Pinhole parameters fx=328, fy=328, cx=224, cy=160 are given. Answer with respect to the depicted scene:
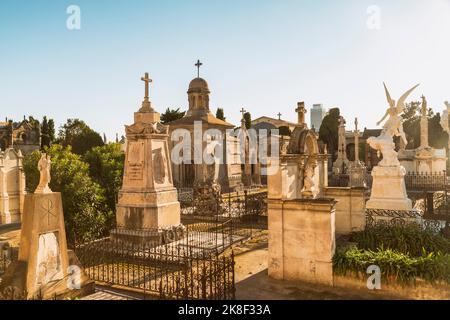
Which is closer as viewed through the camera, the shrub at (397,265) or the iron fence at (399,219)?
the shrub at (397,265)

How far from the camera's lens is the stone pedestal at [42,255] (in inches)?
252

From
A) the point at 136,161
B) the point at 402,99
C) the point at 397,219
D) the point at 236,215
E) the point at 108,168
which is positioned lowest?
the point at 236,215

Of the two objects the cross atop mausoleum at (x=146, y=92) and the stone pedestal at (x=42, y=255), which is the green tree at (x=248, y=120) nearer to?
the cross atop mausoleum at (x=146, y=92)

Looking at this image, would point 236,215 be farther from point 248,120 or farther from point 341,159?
point 248,120

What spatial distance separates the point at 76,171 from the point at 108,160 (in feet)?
8.28

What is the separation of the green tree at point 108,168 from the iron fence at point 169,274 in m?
5.01

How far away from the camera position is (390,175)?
1308cm

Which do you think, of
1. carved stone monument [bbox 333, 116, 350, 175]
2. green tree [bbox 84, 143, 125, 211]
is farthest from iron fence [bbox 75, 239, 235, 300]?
carved stone monument [bbox 333, 116, 350, 175]

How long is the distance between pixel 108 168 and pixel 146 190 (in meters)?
4.73

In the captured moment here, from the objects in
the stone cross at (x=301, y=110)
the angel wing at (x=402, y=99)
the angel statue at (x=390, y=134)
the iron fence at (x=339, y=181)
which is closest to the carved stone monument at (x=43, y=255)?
the stone cross at (x=301, y=110)

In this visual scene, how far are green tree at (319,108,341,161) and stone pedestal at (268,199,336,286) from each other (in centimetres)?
4956

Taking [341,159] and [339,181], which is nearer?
[339,181]

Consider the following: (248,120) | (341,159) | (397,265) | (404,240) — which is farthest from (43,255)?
(248,120)
